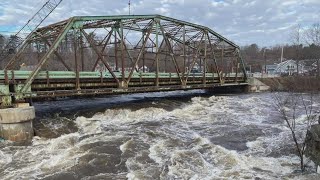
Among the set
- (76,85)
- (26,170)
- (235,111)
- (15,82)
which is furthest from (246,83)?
(26,170)

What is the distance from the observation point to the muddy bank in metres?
52.0

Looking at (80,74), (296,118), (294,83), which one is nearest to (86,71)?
(80,74)

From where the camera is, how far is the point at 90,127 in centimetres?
2328

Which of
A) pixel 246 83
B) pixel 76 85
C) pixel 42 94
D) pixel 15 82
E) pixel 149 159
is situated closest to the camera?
pixel 149 159

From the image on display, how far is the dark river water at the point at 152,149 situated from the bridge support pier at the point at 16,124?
2.45 ft

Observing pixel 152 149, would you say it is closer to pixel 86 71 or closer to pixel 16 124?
pixel 16 124

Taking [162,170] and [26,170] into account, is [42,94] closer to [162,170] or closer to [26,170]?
[26,170]

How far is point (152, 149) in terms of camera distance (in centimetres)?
1739

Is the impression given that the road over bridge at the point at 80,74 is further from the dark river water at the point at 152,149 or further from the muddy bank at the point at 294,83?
the muddy bank at the point at 294,83

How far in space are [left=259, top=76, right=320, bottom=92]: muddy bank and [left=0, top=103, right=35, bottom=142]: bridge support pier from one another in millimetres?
38819

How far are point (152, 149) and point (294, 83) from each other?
153 ft

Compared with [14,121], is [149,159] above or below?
below

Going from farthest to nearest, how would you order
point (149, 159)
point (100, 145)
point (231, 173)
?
point (100, 145), point (149, 159), point (231, 173)

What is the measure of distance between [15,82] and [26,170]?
10.3 metres
